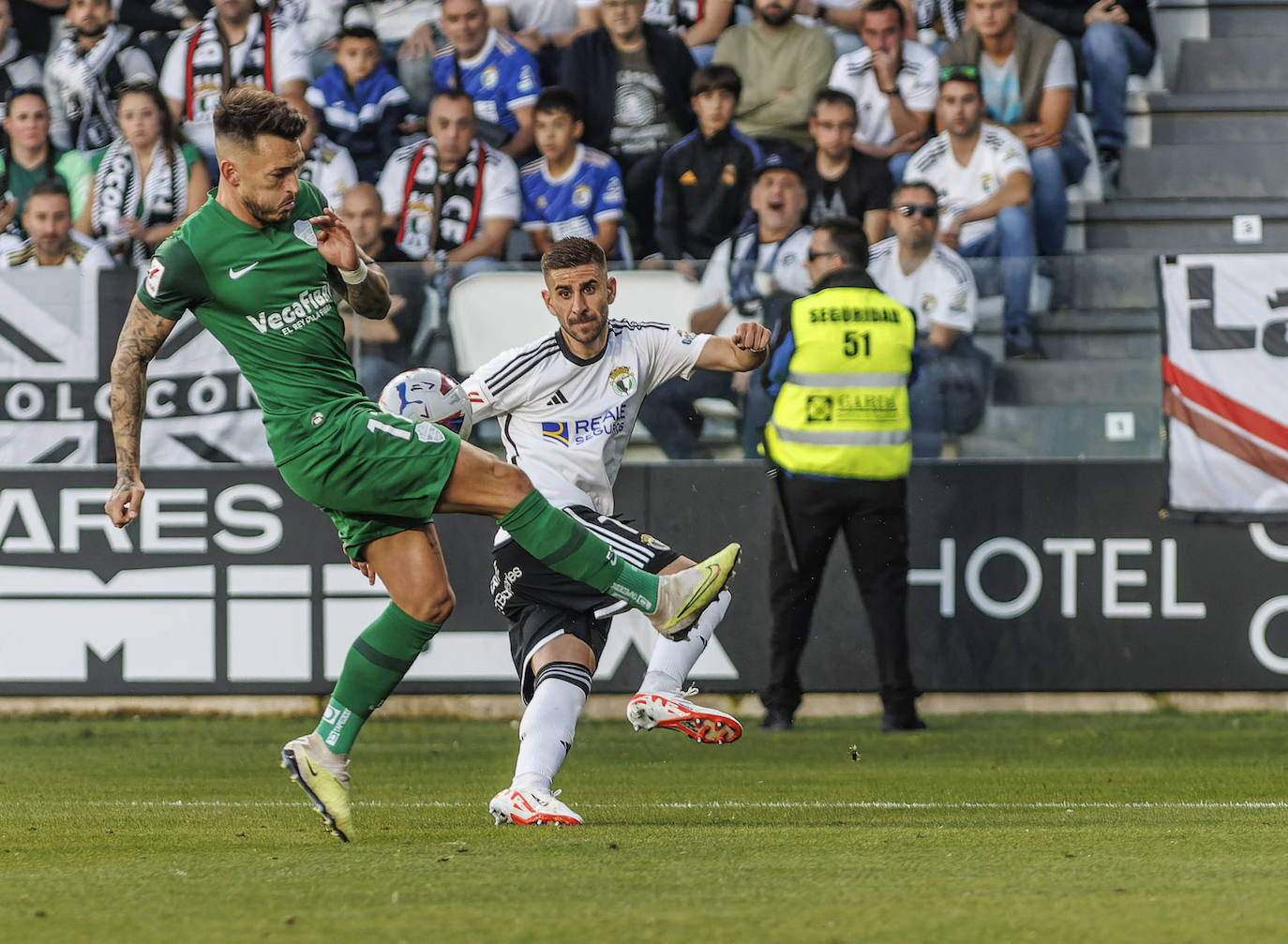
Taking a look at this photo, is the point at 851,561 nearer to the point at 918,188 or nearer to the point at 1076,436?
the point at 1076,436

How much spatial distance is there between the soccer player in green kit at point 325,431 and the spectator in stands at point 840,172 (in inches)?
227

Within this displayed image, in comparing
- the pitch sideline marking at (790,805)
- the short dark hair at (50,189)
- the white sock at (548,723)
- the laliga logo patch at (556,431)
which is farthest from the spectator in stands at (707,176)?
the white sock at (548,723)

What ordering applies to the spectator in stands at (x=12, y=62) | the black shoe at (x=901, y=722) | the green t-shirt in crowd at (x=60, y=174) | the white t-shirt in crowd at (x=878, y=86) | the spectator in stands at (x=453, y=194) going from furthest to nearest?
the spectator in stands at (x=12, y=62) < the white t-shirt in crowd at (x=878, y=86) < the green t-shirt in crowd at (x=60, y=174) < the spectator in stands at (x=453, y=194) < the black shoe at (x=901, y=722)

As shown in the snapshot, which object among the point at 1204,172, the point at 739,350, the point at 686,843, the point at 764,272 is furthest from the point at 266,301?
the point at 1204,172

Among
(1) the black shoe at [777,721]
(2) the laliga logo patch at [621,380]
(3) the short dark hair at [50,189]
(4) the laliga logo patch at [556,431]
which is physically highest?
(3) the short dark hair at [50,189]

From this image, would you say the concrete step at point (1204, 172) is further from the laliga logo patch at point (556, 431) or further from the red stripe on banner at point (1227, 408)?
the laliga logo patch at point (556, 431)

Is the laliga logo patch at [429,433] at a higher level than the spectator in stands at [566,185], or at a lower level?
lower

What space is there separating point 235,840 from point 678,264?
4.86m

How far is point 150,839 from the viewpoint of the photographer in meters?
5.17

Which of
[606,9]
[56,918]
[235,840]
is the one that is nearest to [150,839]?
[235,840]

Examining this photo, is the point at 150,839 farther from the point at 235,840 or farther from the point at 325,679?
the point at 325,679

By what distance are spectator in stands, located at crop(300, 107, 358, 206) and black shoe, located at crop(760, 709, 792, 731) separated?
452cm

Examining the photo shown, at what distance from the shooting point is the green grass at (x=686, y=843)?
366cm

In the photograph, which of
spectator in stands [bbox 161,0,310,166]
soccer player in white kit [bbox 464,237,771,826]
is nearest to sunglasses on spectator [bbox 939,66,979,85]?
spectator in stands [bbox 161,0,310,166]
